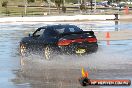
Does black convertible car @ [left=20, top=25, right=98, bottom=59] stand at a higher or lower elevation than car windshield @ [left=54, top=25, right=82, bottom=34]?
lower

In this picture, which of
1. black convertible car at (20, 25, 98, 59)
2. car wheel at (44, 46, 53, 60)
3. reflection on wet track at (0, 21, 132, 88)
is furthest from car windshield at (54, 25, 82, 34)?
reflection on wet track at (0, 21, 132, 88)

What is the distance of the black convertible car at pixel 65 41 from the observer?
18.5m

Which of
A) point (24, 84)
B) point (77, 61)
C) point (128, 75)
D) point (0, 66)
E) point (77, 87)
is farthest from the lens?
point (77, 61)

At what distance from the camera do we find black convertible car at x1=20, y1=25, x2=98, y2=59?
1852 centimetres

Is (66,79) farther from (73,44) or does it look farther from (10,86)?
(73,44)

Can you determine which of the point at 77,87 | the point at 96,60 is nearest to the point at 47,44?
the point at 96,60

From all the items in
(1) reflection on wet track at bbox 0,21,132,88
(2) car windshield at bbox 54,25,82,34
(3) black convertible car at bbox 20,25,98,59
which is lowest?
(1) reflection on wet track at bbox 0,21,132,88

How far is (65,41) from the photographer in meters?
18.5

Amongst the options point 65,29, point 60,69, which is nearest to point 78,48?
point 65,29

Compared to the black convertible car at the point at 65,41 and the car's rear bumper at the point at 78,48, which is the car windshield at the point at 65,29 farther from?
the car's rear bumper at the point at 78,48

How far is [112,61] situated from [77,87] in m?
6.49

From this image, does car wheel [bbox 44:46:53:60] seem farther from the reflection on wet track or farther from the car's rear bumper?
the car's rear bumper

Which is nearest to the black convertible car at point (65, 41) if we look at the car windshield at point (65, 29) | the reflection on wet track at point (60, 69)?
the car windshield at point (65, 29)

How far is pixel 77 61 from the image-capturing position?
717 inches
